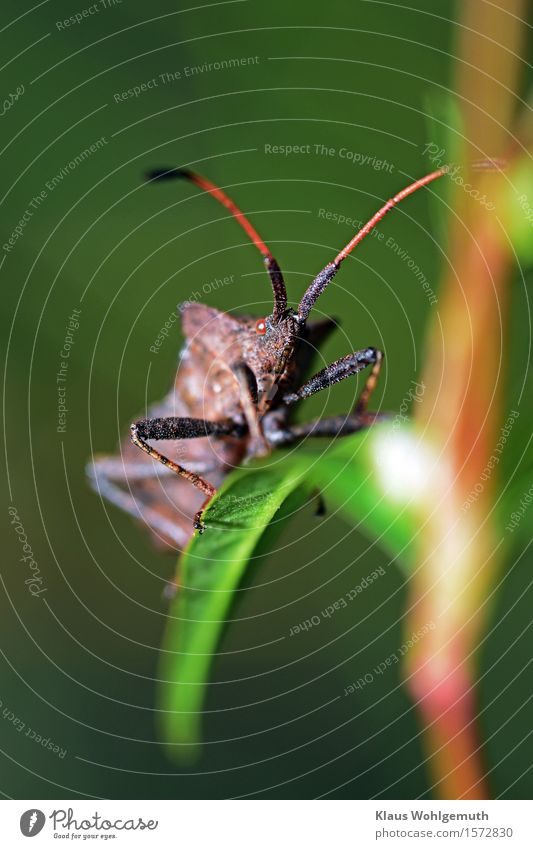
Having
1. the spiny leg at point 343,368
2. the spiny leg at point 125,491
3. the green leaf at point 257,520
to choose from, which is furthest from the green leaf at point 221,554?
the spiny leg at point 125,491

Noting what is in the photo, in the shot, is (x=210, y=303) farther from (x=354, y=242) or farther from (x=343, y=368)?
(x=354, y=242)

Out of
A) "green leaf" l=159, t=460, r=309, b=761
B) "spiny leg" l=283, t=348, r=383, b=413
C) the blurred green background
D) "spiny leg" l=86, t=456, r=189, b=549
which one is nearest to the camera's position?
"green leaf" l=159, t=460, r=309, b=761

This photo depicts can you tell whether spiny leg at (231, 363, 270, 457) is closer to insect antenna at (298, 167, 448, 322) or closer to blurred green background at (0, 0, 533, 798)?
insect antenna at (298, 167, 448, 322)

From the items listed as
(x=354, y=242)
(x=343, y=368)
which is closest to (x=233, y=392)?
(x=343, y=368)

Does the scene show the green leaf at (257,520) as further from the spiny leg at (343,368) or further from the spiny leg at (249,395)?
the spiny leg at (249,395)

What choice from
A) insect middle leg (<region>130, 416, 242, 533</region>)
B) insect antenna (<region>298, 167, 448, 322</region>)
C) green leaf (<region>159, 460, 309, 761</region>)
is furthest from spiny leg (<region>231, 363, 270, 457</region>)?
green leaf (<region>159, 460, 309, 761</region>)

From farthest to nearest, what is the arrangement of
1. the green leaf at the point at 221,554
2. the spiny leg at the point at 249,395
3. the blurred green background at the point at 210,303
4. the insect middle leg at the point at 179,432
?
1. the blurred green background at the point at 210,303
2. the spiny leg at the point at 249,395
3. the insect middle leg at the point at 179,432
4. the green leaf at the point at 221,554
